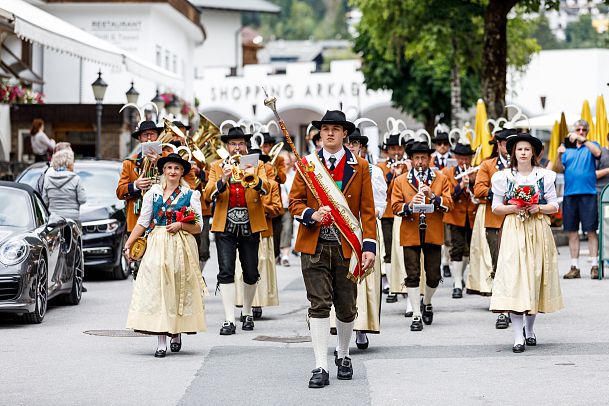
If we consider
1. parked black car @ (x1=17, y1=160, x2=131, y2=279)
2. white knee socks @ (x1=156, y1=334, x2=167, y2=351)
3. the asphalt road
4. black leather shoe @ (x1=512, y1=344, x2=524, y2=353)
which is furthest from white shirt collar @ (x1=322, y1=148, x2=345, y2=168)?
parked black car @ (x1=17, y1=160, x2=131, y2=279)

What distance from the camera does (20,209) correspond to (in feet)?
48.7

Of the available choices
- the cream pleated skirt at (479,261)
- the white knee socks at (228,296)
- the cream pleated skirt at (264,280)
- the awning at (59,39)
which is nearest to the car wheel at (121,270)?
the awning at (59,39)

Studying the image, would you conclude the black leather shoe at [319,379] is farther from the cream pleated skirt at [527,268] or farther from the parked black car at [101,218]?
the parked black car at [101,218]

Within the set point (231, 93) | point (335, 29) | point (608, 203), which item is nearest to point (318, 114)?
point (231, 93)

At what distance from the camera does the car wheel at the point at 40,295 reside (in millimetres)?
13805

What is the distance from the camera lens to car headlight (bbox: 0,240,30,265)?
1338 cm

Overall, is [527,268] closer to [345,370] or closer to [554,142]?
[345,370]

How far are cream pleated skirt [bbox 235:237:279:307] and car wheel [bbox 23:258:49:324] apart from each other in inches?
77.5

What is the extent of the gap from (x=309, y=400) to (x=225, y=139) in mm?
5288

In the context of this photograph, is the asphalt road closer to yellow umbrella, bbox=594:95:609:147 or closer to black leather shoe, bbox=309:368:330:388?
black leather shoe, bbox=309:368:330:388

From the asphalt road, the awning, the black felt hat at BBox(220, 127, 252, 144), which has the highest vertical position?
the awning

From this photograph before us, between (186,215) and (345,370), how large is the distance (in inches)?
91.2

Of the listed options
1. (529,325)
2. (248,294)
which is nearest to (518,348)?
(529,325)

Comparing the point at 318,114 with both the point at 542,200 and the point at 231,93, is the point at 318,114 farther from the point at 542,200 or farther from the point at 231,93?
the point at 542,200
